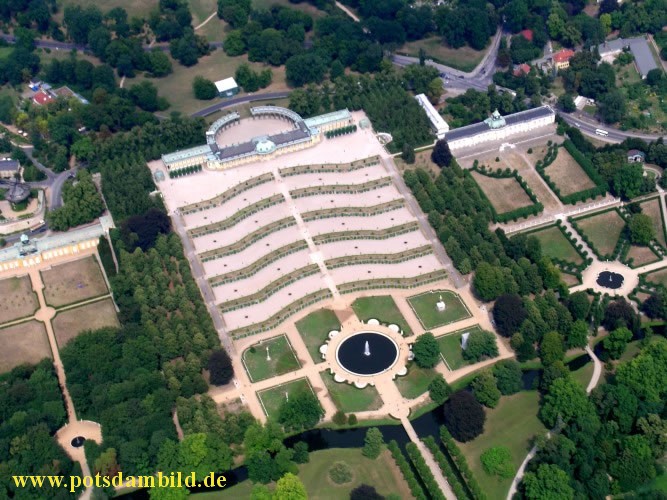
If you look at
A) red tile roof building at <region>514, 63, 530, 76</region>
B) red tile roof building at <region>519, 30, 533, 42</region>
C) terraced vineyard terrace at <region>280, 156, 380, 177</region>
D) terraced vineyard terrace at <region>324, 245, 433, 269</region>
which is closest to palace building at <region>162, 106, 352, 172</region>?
terraced vineyard terrace at <region>280, 156, 380, 177</region>

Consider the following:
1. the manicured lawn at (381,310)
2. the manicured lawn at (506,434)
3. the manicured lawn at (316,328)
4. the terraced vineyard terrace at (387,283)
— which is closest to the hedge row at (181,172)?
the terraced vineyard terrace at (387,283)

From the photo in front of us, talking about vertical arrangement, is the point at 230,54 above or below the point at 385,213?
above

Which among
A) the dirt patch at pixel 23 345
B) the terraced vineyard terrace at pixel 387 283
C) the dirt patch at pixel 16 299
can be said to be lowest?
the terraced vineyard terrace at pixel 387 283

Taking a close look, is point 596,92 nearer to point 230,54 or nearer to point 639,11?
point 639,11

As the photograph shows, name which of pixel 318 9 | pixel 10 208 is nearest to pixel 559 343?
pixel 10 208

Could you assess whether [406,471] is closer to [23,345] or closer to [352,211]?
[352,211]

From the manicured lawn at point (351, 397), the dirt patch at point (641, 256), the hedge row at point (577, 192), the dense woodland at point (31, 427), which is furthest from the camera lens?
the hedge row at point (577, 192)

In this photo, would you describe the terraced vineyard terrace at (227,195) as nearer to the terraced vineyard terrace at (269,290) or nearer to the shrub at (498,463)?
the terraced vineyard terrace at (269,290)

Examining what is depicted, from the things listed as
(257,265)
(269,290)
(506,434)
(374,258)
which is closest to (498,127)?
(374,258)
